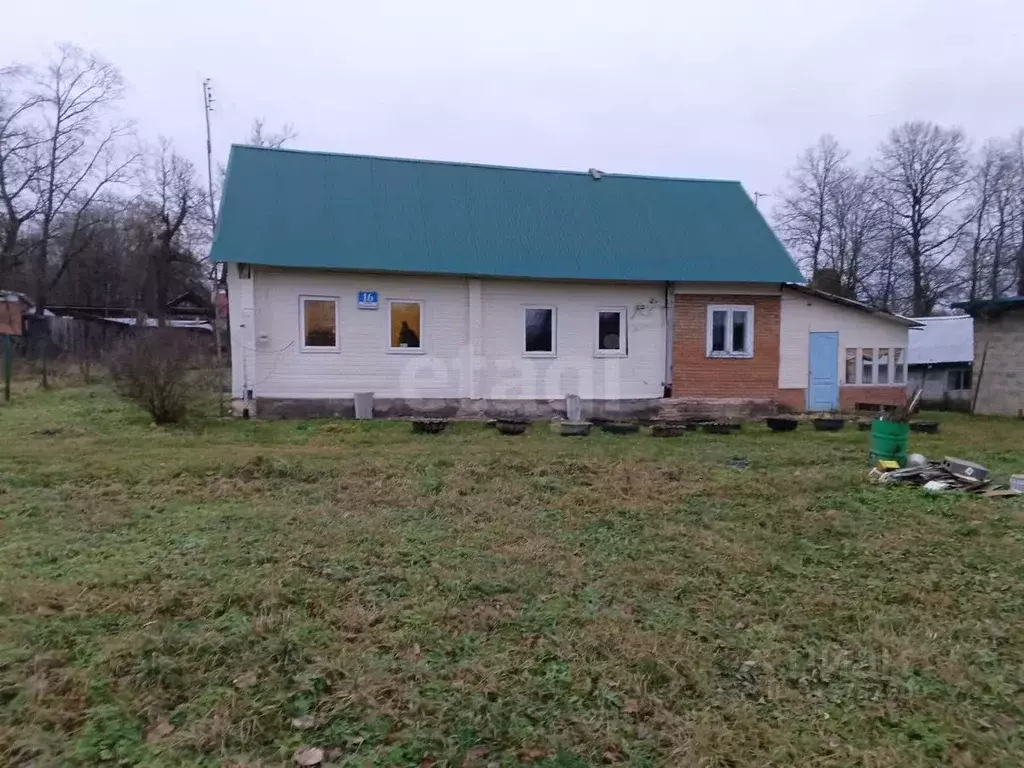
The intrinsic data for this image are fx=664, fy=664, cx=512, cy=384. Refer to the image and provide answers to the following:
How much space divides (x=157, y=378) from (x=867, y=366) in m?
16.8

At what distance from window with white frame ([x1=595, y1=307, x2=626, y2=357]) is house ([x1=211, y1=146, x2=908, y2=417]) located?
34 millimetres

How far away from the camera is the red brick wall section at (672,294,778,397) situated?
16.2 meters

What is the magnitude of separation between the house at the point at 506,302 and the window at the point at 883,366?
10cm

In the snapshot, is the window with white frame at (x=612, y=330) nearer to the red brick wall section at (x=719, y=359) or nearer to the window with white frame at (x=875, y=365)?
the red brick wall section at (x=719, y=359)

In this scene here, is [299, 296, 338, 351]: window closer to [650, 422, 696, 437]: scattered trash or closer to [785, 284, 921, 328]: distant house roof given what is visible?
[650, 422, 696, 437]: scattered trash

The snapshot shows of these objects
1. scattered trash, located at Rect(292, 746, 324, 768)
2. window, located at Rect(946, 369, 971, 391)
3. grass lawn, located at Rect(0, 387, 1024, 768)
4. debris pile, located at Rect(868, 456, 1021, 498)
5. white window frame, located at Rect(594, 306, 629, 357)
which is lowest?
scattered trash, located at Rect(292, 746, 324, 768)

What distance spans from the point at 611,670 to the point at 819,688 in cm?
112

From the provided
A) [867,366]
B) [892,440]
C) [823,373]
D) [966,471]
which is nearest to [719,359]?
[823,373]

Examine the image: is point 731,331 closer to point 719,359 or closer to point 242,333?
point 719,359

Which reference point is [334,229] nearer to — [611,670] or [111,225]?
[611,670]

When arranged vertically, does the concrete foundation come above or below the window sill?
below

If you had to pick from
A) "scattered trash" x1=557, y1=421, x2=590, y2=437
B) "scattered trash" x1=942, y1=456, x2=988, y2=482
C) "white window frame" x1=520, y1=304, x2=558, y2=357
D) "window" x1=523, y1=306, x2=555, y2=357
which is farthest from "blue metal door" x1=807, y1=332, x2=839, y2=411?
"scattered trash" x1=942, y1=456, x2=988, y2=482

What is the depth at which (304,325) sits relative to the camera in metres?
14.5

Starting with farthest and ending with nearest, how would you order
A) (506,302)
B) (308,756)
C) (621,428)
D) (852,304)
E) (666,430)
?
(852,304)
(506,302)
(621,428)
(666,430)
(308,756)
